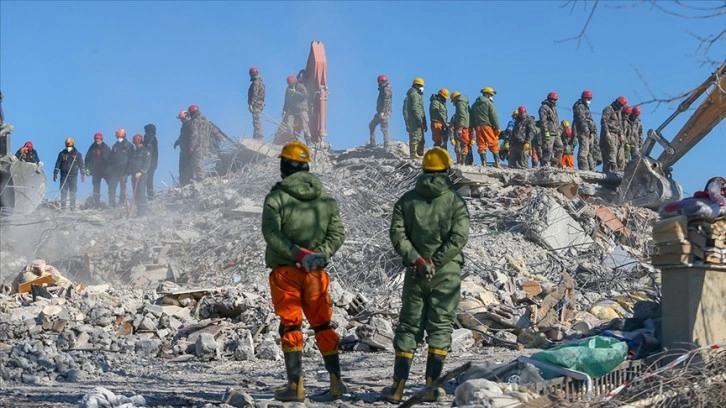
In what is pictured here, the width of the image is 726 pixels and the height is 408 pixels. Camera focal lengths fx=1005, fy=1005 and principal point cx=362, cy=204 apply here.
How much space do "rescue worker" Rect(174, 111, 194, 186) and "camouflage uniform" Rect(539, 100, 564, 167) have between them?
7738 millimetres

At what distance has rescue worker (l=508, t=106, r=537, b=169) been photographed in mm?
22062

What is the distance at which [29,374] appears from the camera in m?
8.46

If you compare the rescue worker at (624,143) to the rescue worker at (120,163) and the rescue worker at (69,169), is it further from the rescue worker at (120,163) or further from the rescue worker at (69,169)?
the rescue worker at (69,169)

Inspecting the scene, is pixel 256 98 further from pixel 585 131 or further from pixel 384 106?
pixel 585 131

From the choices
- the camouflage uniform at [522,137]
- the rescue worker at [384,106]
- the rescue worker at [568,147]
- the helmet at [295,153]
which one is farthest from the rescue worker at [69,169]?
the helmet at [295,153]

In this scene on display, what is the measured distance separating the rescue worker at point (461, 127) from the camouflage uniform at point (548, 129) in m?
2.48

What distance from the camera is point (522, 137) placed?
2205cm

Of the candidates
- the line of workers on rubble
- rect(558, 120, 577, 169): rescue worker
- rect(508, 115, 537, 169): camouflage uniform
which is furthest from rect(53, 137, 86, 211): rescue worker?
rect(558, 120, 577, 169): rescue worker

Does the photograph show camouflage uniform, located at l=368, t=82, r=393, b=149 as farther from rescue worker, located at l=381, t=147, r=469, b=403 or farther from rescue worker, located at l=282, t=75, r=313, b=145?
rescue worker, located at l=381, t=147, r=469, b=403

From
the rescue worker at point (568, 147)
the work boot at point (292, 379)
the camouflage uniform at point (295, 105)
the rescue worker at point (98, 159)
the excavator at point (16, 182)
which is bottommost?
the work boot at point (292, 379)

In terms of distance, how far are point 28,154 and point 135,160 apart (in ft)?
7.33

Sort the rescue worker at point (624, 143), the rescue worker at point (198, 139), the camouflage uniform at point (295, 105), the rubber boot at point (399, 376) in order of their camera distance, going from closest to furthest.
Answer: the rubber boot at point (399, 376) < the rescue worker at point (198, 139) < the camouflage uniform at point (295, 105) < the rescue worker at point (624, 143)

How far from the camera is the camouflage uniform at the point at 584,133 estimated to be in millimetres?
22047

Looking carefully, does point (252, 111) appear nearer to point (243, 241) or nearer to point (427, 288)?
point (243, 241)
